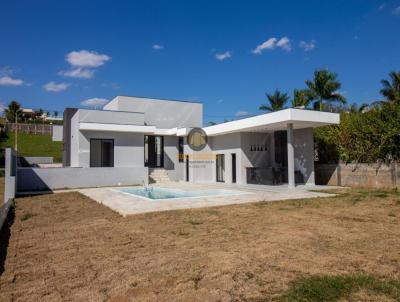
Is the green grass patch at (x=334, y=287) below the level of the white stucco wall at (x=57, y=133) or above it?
below

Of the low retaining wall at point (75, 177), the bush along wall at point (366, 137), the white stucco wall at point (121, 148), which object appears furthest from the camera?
the white stucco wall at point (121, 148)

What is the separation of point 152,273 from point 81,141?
55.7ft

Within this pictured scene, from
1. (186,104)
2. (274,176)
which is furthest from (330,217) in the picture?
(186,104)

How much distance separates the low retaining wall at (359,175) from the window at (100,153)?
14625 mm

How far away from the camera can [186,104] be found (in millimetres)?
25703

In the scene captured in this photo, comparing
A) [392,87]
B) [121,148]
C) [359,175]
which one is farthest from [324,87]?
[121,148]

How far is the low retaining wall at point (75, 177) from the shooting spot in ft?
56.2

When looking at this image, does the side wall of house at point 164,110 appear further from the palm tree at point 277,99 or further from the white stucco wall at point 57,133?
the palm tree at point 277,99

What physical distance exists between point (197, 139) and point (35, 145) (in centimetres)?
3231

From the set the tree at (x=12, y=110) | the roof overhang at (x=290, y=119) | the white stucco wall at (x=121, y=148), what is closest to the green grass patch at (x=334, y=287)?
the roof overhang at (x=290, y=119)

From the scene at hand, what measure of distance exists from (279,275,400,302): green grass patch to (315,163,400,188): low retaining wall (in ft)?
43.5

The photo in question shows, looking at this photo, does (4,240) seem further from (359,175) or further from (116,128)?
(359,175)

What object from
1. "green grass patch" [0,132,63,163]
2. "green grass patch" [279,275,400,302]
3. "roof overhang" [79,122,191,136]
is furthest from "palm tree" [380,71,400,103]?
"green grass patch" [0,132,63,163]

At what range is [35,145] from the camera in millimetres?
43656
